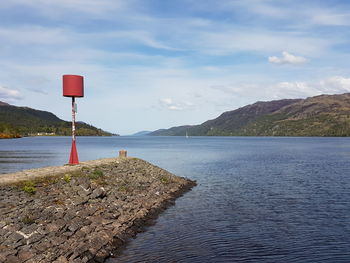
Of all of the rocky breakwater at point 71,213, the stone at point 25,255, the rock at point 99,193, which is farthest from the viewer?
the rock at point 99,193

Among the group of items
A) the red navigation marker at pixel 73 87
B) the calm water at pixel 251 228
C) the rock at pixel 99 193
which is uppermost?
the red navigation marker at pixel 73 87

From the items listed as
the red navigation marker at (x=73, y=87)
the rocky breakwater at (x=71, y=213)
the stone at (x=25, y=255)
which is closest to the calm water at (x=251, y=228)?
the rocky breakwater at (x=71, y=213)

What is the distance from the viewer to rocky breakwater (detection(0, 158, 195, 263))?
1728 cm

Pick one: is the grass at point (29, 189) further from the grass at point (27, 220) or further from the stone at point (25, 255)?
the stone at point (25, 255)

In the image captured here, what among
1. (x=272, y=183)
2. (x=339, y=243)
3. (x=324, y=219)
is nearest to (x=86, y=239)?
(x=339, y=243)

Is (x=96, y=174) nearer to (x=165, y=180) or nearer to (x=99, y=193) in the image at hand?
(x=99, y=193)

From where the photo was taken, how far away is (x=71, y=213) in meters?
22.3

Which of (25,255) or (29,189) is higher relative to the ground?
(29,189)

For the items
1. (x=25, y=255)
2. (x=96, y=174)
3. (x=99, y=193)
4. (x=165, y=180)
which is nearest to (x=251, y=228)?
(x=99, y=193)

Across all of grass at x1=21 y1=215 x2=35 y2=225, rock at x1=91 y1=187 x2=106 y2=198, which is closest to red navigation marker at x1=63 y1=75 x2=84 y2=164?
rock at x1=91 y1=187 x2=106 y2=198

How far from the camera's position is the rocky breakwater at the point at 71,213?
56.7 ft

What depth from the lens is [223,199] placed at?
36.3 meters

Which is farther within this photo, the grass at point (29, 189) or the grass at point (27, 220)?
the grass at point (29, 189)

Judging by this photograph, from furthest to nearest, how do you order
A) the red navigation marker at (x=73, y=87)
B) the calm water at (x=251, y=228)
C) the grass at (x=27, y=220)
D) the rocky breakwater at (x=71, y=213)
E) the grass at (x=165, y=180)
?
the grass at (x=165, y=180) → the red navigation marker at (x=73, y=87) → the calm water at (x=251, y=228) → the grass at (x=27, y=220) → the rocky breakwater at (x=71, y=213)
